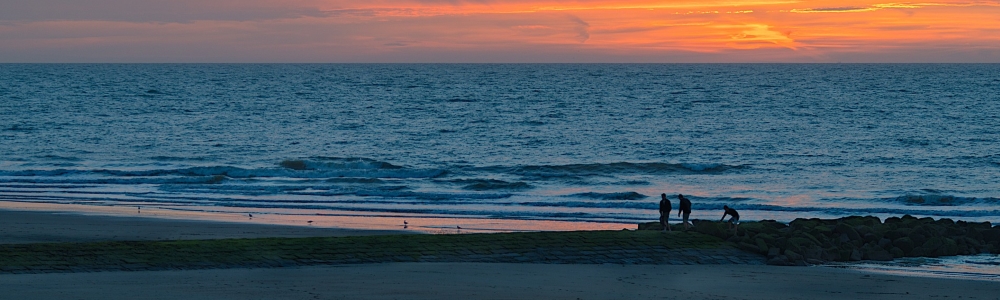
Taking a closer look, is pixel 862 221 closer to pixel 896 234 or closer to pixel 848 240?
pixel 896 234

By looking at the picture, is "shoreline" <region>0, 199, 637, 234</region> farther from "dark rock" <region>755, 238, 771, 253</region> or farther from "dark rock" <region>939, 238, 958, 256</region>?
"dark rock" <region>939, 238, 958, 256</region>

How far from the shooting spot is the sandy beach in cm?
1396

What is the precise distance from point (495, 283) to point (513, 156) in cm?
3142

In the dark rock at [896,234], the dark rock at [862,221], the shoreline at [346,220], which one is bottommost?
the shoreline at [346,220]

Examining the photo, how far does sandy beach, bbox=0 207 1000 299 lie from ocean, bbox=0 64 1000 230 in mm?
10364

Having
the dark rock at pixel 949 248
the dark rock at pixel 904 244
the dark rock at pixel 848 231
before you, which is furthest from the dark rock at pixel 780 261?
the dark rock at pixel 949 248

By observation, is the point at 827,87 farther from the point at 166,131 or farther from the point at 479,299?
the point at 479,299

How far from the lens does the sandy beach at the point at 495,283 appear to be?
1396 centimetres

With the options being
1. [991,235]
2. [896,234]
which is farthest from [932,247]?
[991,235]

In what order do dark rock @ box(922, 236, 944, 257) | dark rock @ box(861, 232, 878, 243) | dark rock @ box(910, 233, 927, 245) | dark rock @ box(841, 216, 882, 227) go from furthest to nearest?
dark rock @ box(841, 216, 882, 227), dark rock @ box(861, 232, 878, 243), dark rock @ box(910, 233, 927, 245), dark rock @ box(922, 236, 944, 257)

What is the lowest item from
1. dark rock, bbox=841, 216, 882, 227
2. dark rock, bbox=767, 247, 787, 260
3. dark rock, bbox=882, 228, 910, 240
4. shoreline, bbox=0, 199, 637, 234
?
shoreline, bbox=0, 199, 637, 234

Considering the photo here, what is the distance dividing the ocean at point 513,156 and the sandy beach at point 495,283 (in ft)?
34.0

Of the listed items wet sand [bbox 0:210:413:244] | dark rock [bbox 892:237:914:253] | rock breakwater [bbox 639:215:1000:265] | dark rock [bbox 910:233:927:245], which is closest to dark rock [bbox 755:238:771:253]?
rock breakwater [bbox 639:215:1000:265]

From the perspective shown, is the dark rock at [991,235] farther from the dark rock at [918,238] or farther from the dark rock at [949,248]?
the dark rock at [918,238]
